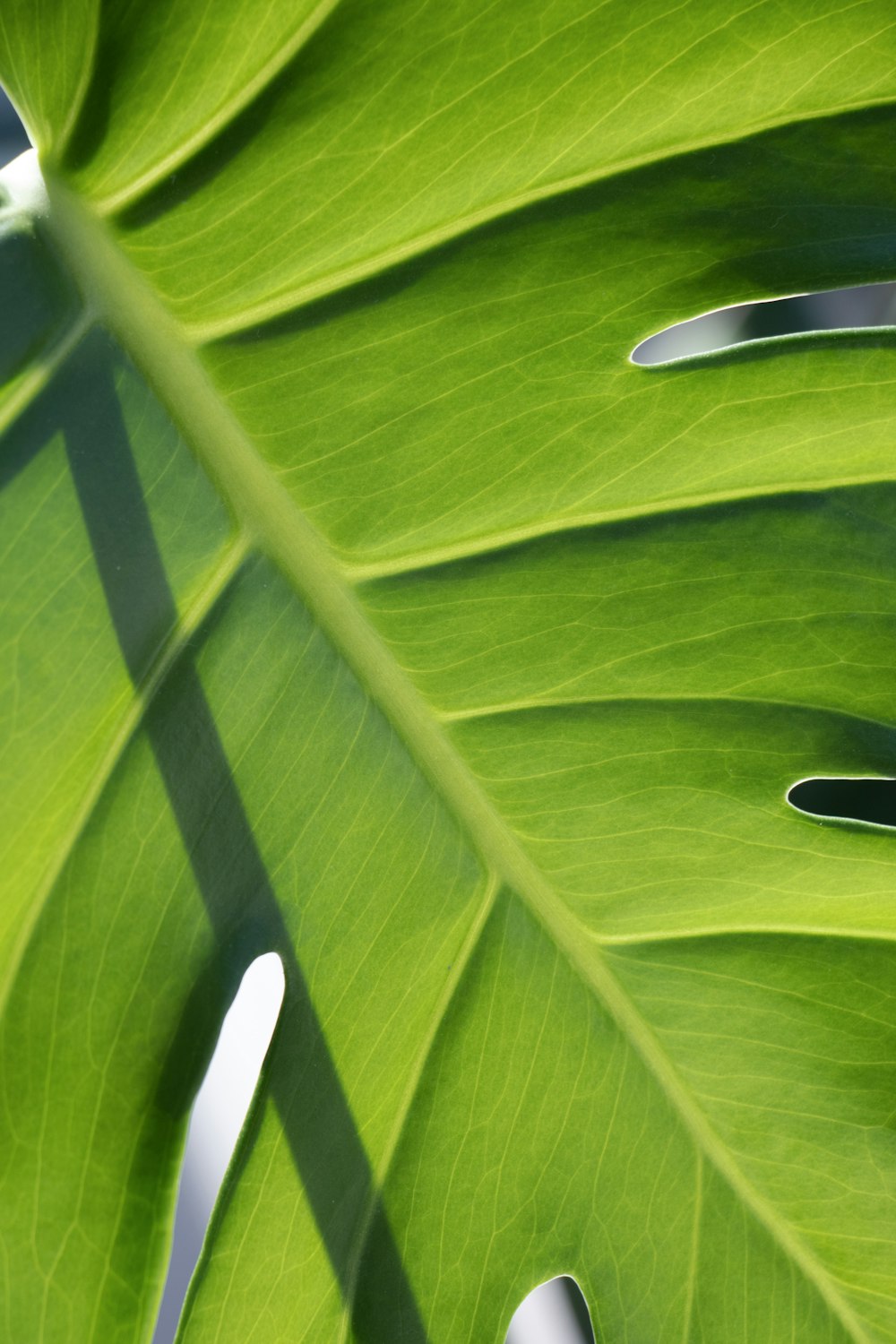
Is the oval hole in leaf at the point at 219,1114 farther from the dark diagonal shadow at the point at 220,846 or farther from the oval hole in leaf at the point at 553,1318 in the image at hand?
the dark diagonal shadow at the point at 220,846

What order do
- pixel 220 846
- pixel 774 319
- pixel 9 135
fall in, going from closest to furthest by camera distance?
1. pixel 220 846
2. pixel 774 319
3. pixel 9 135

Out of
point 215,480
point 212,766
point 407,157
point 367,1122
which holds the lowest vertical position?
point 367,1122

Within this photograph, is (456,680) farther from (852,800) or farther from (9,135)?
(9,135)

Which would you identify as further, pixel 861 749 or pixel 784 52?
pixel 861 749

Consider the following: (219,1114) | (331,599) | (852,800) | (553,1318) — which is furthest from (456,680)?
(553,1318)

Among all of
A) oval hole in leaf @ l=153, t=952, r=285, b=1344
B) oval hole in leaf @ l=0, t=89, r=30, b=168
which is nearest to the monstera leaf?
oval hole in leaf @ l=153, t=952, r=285, b=1344

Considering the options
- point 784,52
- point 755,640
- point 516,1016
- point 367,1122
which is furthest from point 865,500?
point 367,1122

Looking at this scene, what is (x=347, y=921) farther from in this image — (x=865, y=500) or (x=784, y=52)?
(x=784, y=52)
